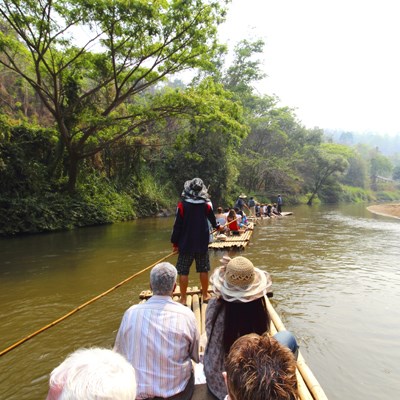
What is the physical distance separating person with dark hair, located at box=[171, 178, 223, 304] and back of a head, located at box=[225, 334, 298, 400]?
3380mm

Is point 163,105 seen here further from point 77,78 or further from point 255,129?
point 255,129

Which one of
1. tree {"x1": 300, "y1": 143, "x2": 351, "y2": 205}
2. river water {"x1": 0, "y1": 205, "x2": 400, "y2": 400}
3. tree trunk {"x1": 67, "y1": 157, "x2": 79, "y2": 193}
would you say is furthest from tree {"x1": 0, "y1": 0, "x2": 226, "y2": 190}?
tree {"x1": 300, "y1": 143, "x2": 351, "y2": 205}

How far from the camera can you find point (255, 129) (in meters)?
35.4

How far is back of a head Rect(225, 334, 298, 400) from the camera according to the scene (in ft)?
3.74

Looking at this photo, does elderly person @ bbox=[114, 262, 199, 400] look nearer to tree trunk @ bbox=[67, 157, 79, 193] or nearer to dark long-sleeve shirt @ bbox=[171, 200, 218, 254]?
dark long-sleeve shirt @ bbox=[171, 200, 218, 254]

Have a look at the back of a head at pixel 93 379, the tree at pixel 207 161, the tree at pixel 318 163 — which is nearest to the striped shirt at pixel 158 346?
the back of a head at pixel 93 379

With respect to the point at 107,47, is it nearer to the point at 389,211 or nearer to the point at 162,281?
the point at 162,281

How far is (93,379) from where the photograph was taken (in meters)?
1.07

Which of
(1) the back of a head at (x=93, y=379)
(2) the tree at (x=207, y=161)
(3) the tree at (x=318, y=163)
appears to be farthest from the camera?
(3) the tree at (x=318, y=163)

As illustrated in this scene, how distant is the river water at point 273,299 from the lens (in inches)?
144

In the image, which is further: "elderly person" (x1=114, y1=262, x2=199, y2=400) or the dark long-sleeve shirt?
the dark long-sleeve shirt

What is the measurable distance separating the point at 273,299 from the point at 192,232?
2.21 metres

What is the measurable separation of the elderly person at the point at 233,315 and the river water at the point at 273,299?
64.4 inches

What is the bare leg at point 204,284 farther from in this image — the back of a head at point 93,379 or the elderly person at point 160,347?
the back of a head at point 93,379
